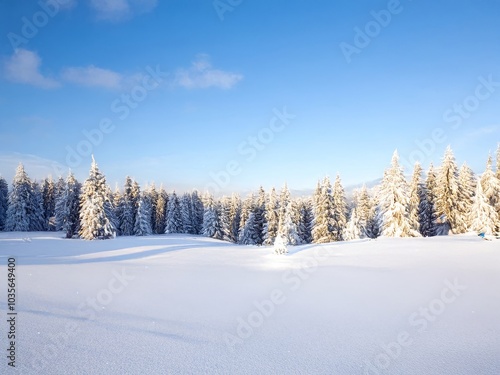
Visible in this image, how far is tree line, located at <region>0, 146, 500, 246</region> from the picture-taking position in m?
35.4

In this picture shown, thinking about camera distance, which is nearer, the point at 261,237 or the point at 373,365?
the point at 373,365

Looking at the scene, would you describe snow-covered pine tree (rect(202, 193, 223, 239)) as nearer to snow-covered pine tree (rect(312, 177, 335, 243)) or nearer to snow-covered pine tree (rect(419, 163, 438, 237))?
snow-covered pine tree (rect(312, 177, 335, 243))

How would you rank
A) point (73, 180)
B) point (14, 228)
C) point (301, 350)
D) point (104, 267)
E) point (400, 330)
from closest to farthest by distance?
point (301, 350)
point (400, 330)
point (104, 267)
point (73, 180)
point (14, 228)

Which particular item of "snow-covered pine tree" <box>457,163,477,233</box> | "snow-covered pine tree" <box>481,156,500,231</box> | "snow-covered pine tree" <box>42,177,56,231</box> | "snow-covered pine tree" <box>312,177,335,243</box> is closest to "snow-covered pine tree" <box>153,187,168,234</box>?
"snow-covered pine tree" <box>42,177,56,231</box>

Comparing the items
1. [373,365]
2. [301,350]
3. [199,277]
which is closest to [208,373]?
[301,350]

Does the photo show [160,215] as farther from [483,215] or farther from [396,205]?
[483,215]

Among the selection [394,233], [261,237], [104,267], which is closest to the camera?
[104,267]

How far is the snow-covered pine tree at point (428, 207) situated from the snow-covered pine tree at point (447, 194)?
3143mm

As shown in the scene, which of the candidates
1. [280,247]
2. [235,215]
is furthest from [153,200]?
[280,247]

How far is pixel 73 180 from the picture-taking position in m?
46.2

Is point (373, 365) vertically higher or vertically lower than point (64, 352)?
lower

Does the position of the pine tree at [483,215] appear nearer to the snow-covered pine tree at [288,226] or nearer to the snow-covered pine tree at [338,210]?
the snow-covered pine tree at [338,210]

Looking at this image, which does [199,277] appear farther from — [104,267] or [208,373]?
[208,373]

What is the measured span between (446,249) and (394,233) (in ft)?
51.2
